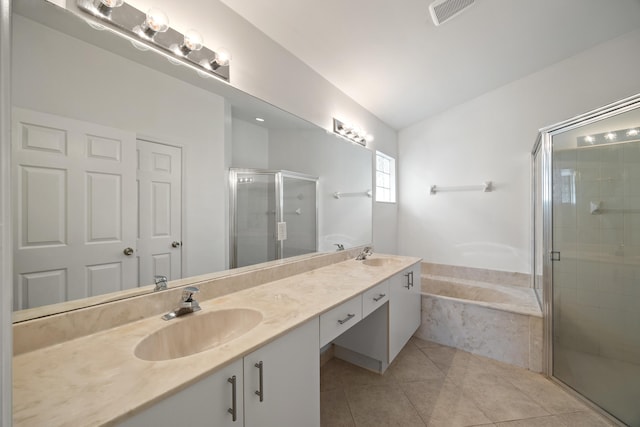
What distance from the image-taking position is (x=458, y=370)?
1998 millimetres

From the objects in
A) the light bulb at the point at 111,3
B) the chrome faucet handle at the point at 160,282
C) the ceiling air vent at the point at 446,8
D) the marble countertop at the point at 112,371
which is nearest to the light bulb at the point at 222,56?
the light bulb at the point at 111,3

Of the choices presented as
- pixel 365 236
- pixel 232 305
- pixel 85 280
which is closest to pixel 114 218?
pixel 85 280

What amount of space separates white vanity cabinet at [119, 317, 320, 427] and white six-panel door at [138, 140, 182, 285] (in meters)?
0.61

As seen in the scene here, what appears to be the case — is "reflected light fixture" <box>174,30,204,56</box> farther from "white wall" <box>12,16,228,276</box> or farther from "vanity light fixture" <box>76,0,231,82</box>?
"white wall" <box>12,16,228,276</box>

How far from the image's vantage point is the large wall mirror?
0.83m

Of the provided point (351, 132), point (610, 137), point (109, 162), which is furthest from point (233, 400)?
point (610, 137)

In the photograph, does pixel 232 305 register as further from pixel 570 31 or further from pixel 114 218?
pixel 570 31

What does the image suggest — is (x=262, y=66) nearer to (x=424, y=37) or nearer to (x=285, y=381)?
(x=424, y=37)

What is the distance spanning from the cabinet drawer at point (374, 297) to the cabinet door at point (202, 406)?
863mm

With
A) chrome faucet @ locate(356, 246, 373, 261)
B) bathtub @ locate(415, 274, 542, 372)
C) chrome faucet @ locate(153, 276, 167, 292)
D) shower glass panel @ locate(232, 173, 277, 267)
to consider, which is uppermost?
shower glass panel @ locate(232, 173, 277, 267)

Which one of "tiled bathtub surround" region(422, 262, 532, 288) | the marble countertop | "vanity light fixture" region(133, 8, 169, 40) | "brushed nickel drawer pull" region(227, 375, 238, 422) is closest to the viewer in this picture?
the marble countertop

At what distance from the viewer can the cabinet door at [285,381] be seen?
836mm

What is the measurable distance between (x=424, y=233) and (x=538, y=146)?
145 centimetres

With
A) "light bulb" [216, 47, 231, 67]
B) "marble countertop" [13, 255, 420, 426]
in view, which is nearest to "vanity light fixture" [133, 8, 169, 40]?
"light bulb" [216, 47, 231, 67]
